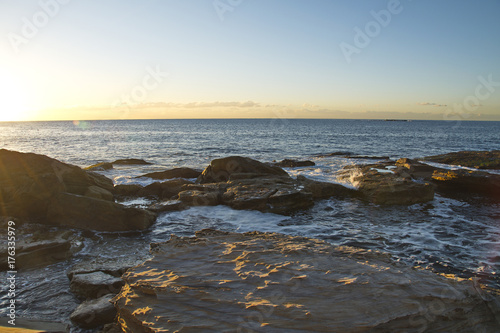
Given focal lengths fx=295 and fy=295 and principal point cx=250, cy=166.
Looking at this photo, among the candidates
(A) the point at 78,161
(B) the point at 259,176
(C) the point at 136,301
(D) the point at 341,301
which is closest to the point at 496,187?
(B) the point at 259,176

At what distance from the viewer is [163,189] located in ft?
51.6

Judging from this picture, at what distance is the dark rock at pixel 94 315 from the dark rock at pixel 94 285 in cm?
56

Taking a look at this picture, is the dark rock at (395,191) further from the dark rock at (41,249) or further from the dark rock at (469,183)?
the dark rock at (41,249)

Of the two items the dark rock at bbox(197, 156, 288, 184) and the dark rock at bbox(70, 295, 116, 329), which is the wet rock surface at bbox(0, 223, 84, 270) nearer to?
the dark rock at bbox(70, 295, 116, 329)

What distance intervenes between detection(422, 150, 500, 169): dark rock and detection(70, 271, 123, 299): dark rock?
87.1 ft

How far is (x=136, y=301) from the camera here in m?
4.74

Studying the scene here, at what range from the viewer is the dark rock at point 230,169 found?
16984 mm

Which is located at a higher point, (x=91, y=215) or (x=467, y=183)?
(x=467, y=183)

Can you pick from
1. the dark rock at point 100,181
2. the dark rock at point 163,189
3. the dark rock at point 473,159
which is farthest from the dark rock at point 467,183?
the dark rock at point 100,181

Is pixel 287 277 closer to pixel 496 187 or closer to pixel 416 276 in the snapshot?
pixel 416 276

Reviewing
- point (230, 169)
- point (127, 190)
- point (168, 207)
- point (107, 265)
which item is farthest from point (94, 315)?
point (230, 169)

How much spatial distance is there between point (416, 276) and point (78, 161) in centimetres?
3317

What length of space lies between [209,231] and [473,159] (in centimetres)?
2659

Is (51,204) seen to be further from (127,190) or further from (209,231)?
(209,231)
